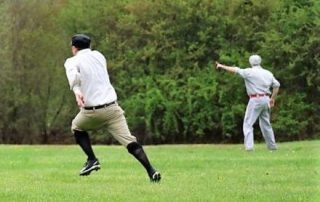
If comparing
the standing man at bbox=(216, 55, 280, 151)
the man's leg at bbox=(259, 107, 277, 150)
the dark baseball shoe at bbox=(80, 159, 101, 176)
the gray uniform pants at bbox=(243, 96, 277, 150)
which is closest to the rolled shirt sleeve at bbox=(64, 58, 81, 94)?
the dark baseball shoe at bbox=(80, 159, 101, 176)

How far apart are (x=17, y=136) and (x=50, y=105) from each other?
217 cm

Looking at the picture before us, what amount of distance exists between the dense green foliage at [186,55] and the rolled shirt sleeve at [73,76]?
2077 centimetres

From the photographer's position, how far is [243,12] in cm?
3256

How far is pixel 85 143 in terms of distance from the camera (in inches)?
427

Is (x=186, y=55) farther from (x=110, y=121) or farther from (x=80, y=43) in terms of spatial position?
(x=110, y=121)

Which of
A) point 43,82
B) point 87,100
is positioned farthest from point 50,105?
point 87,100

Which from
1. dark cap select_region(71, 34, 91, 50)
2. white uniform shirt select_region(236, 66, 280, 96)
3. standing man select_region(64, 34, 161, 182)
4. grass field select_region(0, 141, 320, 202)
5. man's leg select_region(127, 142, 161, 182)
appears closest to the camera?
grass field select_region(0, 141, 320, 202)

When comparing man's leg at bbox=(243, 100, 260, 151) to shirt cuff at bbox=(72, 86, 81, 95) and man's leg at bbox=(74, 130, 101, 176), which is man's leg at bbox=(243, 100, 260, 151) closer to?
man's leg at bbox=(74, 130, 101, 176)

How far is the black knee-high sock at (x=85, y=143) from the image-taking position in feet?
35.5

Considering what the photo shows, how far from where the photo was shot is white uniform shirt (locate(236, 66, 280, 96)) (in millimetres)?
16969

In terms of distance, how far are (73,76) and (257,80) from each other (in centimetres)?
749

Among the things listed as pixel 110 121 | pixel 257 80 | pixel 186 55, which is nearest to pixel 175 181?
pixel 110 121

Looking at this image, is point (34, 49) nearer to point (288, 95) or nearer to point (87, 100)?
point (288, 95)

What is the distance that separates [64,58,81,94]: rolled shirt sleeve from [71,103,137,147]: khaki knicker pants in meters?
0.42
